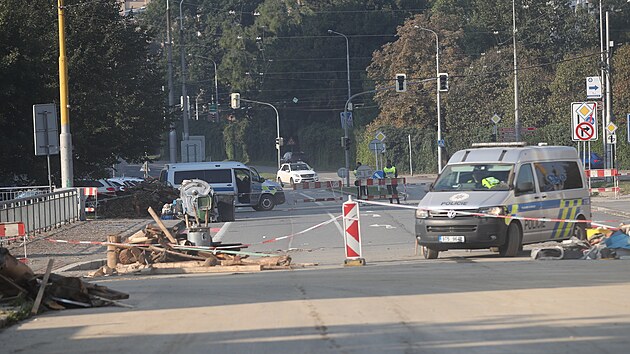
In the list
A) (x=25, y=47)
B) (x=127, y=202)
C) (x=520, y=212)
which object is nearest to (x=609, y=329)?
(x=520, y=212)

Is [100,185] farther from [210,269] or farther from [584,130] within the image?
[210,269]

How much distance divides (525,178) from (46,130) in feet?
48.0

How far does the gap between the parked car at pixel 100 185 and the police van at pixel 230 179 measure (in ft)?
6.88

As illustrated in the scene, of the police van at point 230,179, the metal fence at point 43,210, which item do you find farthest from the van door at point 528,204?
the police van at point 230,179

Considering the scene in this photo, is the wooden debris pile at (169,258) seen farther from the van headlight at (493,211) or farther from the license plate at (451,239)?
the van headlight at (493,211)

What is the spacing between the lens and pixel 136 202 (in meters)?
36.6

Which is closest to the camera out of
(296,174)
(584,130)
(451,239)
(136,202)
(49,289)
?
(49,289)

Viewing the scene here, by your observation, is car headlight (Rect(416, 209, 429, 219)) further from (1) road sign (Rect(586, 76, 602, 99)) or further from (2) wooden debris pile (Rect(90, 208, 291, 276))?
(1) road sign (Rect(586, 76, 602, 99))

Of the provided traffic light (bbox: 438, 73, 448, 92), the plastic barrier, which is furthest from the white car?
the plastic barrier

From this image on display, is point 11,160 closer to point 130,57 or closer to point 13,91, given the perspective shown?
point 13,91

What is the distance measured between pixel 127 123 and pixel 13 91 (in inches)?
485

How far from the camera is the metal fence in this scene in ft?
82.1

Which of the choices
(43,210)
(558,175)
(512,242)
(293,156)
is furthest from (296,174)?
(512,242)

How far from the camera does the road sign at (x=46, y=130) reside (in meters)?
29.2
